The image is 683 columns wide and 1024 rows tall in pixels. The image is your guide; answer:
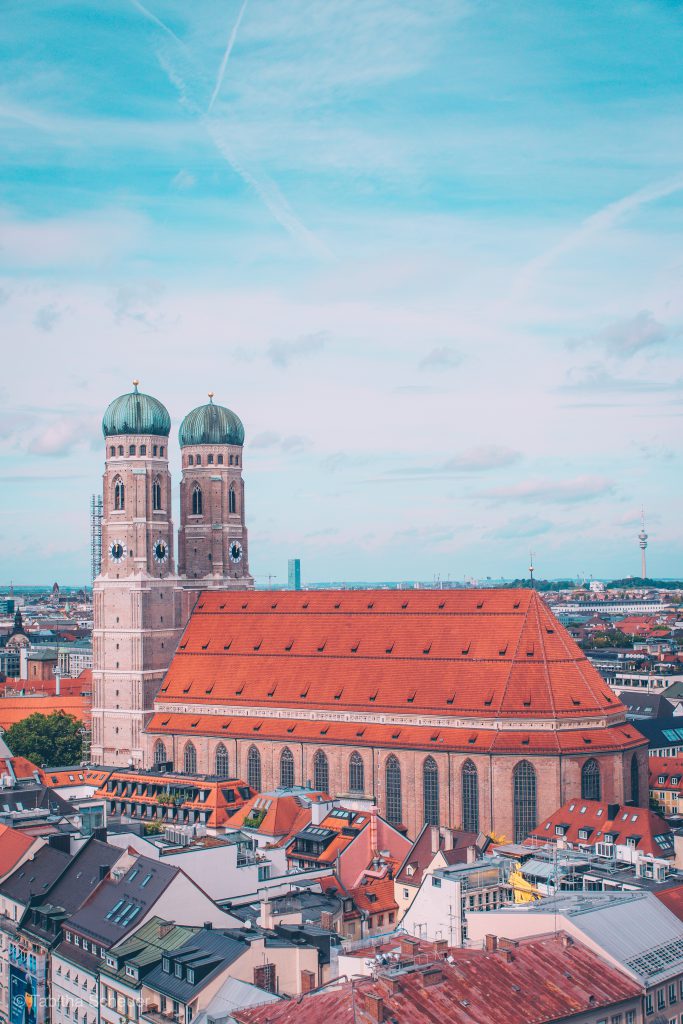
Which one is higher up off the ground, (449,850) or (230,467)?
(230,467)

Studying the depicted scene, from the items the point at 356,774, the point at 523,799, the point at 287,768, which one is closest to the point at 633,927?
the point at 523,799

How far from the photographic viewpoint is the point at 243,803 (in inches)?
4567

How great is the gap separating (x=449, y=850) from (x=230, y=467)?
6407 cm

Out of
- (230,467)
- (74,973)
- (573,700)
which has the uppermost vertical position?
(230,467)

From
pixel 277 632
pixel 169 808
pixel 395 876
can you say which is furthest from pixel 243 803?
pixel 395 876

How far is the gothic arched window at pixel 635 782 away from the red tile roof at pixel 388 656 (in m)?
4.17

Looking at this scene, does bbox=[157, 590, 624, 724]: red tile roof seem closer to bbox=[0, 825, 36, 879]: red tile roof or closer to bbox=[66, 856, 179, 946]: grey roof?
bbox=[0, 825, 36, 879]: red tile roof

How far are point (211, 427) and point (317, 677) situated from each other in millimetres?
33669

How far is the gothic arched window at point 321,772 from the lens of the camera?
120 meters

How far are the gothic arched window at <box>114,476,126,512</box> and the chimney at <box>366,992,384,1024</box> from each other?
88.2 metres

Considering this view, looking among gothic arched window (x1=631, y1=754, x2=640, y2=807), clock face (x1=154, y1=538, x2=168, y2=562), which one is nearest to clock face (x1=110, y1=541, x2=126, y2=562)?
clock face (x1=154, y1=538, x2=168, y2=562)

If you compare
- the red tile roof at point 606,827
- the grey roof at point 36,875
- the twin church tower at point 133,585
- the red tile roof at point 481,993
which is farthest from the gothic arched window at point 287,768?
the red tile roof at point 481,993

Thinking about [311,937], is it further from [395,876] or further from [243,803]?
[243,803]

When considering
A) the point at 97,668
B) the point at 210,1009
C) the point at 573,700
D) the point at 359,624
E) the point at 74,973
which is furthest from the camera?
the point at 97,668
